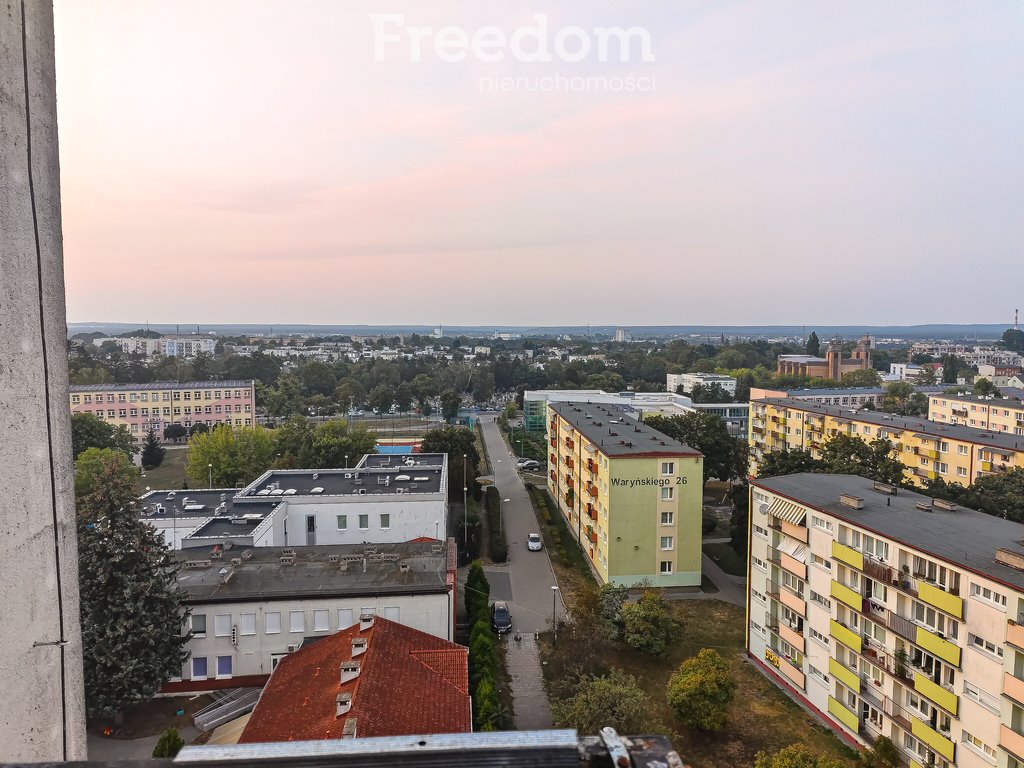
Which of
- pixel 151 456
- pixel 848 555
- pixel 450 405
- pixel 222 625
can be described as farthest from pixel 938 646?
pixel 450 405

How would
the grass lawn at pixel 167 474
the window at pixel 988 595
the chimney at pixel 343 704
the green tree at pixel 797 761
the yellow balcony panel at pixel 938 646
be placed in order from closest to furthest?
the chimney at pixel 343 704
the green tree at pixel 797 761
the window at pixel 988 595
the yellow balcony panel at pixel 938 646
the grass lawn at pixel 167 474

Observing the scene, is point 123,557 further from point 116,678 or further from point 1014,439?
point 1014,439

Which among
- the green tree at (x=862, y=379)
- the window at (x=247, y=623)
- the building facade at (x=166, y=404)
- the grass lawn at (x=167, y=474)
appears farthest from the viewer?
the green tree at (x=862, y=379)

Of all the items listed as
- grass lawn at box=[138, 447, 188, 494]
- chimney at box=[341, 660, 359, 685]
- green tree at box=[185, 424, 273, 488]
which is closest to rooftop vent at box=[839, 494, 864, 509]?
chimney at box=[341, 660, 359, 685]

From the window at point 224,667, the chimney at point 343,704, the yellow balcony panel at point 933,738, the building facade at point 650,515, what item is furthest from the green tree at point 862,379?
the chimney at point 343,704

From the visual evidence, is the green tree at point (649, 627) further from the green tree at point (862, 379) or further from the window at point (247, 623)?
the green tree at point (862, 379)

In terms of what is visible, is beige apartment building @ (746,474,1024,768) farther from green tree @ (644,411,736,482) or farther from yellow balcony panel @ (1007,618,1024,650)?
green tree @ (644,411,736,482)
